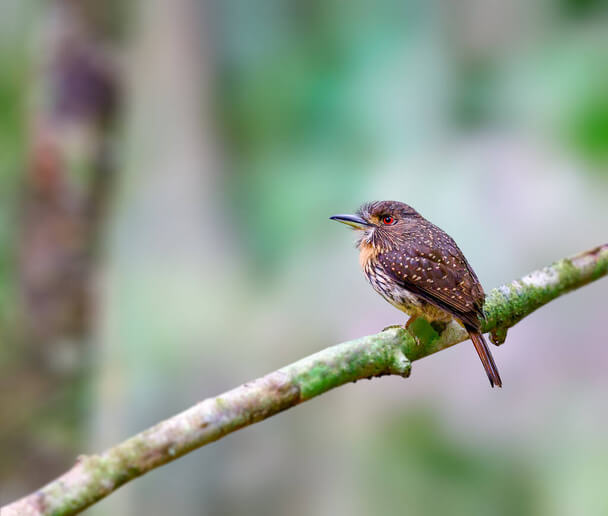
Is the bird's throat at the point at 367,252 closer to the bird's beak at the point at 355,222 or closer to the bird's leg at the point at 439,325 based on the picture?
the bird's beak at the point at 355,222

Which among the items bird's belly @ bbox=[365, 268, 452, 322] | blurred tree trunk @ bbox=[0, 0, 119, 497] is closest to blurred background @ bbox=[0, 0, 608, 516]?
blurred tree trunk @ bbox=[0, 0, 119, 497]

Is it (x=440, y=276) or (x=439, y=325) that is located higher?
(x=440, y=276)

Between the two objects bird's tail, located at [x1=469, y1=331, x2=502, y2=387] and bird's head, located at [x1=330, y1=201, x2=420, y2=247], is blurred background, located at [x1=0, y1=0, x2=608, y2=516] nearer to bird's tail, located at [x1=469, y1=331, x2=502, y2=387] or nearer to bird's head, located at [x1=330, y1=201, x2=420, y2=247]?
bird's head, located at [x1=330, y1=201, x2=420, y2=247]

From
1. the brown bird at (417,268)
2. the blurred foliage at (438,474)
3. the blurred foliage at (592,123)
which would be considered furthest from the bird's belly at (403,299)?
the blurred foliage at (592,123)

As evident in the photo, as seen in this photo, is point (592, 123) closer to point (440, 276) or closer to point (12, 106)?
point (440, 276)

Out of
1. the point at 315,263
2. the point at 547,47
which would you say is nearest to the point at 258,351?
the point at 315,263

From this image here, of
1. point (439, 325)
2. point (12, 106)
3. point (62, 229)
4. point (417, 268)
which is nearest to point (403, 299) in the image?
point (417, 268)
